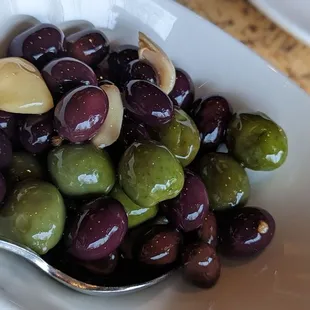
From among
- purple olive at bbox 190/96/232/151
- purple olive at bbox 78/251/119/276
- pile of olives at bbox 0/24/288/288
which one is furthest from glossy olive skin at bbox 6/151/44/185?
purple olive at bbox 190/96/232/151

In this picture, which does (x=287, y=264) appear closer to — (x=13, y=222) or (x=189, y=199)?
(x=189, y=199)

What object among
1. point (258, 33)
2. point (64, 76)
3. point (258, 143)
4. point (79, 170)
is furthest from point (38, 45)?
point (258, 33)

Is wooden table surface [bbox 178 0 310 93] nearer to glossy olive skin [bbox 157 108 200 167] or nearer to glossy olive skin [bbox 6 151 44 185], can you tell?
glossy olive skin [bbox 157 108 200 167]

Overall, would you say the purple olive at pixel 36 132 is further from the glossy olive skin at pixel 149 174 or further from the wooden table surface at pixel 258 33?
the wooden table surface at pixel 258 33

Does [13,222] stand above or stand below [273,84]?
below

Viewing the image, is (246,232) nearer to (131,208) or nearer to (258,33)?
(131,208)

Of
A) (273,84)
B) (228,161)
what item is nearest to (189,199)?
(228,161)
